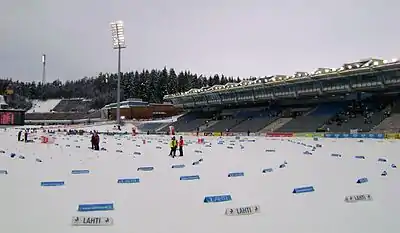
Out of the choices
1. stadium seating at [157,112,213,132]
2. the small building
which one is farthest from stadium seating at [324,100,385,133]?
the small building

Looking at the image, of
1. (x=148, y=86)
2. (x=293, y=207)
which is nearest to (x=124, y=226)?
(x=293, y=207)

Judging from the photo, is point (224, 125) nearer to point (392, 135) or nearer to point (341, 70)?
point (341, 70)

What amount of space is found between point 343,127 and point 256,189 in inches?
1508

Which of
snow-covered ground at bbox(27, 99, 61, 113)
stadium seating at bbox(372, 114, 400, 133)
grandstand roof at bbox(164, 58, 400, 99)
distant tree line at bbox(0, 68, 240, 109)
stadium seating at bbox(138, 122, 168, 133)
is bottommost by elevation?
stadium seating at bbox(138, 122, 168, 133)

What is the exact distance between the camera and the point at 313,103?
60.1m

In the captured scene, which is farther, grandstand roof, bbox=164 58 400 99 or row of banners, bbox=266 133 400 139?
grandstand roof, bbox=164 58 400 99

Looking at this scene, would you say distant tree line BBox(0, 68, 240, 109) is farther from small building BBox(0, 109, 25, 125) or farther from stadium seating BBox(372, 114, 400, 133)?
stadium seating BBox(372, 114, 400, 133)

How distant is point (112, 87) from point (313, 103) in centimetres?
11583

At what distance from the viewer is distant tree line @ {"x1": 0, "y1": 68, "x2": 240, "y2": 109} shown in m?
119

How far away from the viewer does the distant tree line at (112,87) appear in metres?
119

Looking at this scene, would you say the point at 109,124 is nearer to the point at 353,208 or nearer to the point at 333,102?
the point at 333,102

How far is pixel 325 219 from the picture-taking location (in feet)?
22.3

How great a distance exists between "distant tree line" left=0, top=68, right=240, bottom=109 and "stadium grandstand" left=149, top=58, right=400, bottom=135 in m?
41.4

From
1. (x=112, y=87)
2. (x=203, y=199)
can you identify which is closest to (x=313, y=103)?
(x=203, y=199)
